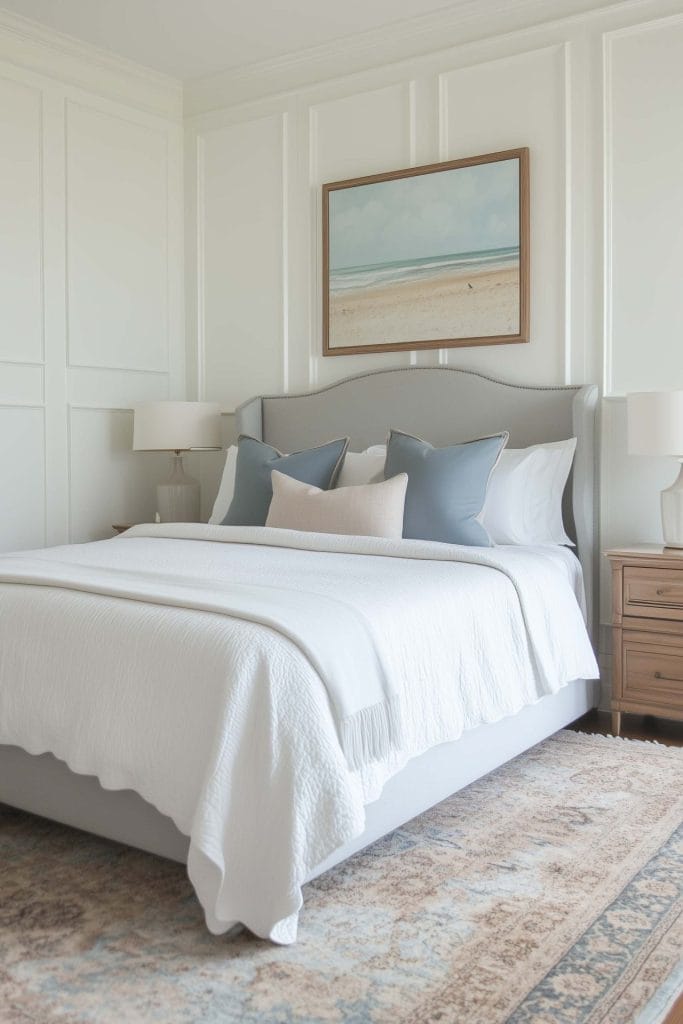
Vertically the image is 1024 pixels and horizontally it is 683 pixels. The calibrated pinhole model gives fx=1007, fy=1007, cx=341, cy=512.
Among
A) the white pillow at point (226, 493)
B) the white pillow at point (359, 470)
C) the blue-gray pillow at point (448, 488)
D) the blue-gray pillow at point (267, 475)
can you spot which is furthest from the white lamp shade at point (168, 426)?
the blue-gray pillow at point (448, 488)

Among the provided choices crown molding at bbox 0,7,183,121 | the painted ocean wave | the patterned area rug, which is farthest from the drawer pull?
crown molding at bbox 0,7,183,121

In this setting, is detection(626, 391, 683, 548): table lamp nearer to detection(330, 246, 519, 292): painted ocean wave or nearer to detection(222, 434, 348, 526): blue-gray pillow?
detection(330, 246, 519, 292): painted ocean wave

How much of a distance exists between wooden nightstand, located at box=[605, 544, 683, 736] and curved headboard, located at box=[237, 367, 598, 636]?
233 mm

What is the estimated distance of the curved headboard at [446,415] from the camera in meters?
3.96

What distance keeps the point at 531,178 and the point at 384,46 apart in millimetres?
1018

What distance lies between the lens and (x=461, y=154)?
4449 millimetres

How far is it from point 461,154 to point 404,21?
2.19 ft

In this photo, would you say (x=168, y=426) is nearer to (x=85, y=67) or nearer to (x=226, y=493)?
(x=226, y=493)

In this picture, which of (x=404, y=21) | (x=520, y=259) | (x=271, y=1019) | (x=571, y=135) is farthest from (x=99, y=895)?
(x=404, y=21)

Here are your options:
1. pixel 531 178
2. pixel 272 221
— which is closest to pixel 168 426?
pixel 272 221

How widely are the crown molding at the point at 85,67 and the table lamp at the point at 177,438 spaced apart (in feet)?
5.14

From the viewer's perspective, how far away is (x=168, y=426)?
191 inches

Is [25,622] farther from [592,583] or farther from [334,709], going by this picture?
[592,583]

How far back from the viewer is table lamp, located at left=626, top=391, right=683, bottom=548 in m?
3.58
